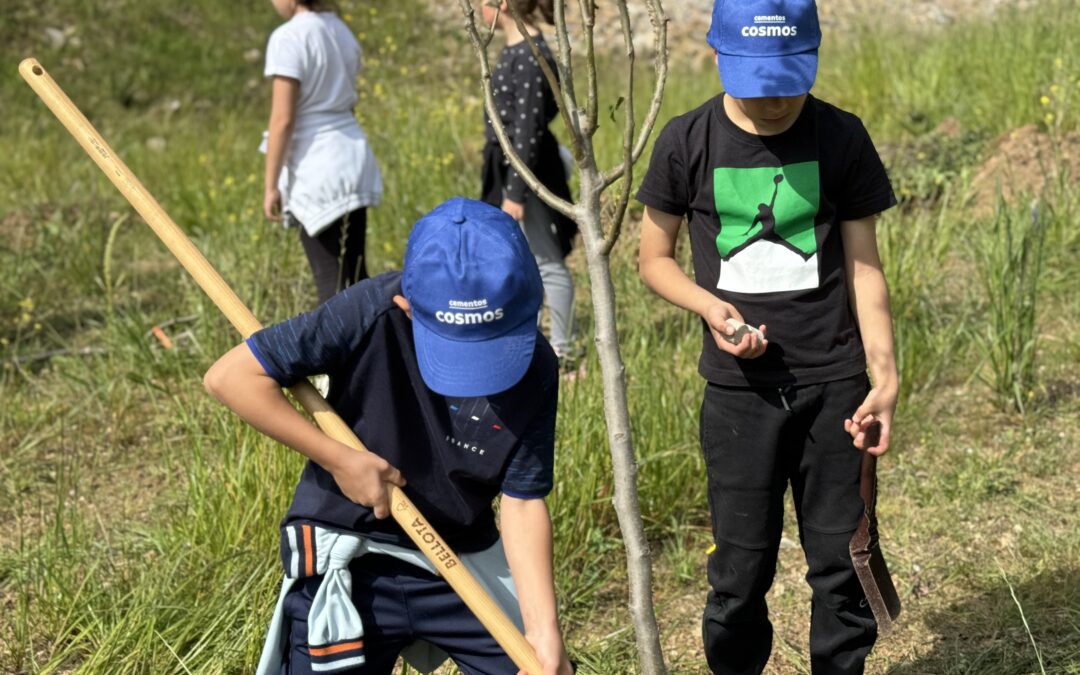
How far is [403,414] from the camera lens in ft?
6.62

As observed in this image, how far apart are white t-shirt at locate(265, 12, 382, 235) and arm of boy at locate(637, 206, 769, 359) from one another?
6.54ft

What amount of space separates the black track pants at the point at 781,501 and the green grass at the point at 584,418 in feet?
1.39

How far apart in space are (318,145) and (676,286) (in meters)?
2.28

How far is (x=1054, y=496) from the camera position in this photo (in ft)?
11.5

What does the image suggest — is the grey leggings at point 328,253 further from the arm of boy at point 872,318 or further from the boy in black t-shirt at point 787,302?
the arm of boy at point 872,318

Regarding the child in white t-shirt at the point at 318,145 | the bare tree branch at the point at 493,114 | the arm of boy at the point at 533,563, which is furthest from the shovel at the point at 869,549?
the child in white t-shirt at the point at 318,145

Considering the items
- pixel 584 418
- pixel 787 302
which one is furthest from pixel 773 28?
pixel 584 418

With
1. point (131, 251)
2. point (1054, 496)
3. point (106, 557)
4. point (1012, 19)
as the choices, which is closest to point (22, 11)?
point (131, 251)

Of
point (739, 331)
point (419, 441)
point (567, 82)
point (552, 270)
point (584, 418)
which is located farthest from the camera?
point (552, 270)

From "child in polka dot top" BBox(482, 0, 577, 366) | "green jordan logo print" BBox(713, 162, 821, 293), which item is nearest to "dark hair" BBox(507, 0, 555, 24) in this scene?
"child in polka dot top" BBox(482, 0, 577, 366)

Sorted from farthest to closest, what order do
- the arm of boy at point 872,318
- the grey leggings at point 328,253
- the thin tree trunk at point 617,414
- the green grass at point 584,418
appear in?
the grey leggings at point 328,253 < the green grass at point 584,418 < the arm of boy at point 872,318 < the thin tree trunk at point 617,414

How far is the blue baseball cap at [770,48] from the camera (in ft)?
7.28

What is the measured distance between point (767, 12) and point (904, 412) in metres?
2.02

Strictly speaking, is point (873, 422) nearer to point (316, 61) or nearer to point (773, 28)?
point (773, 28)
